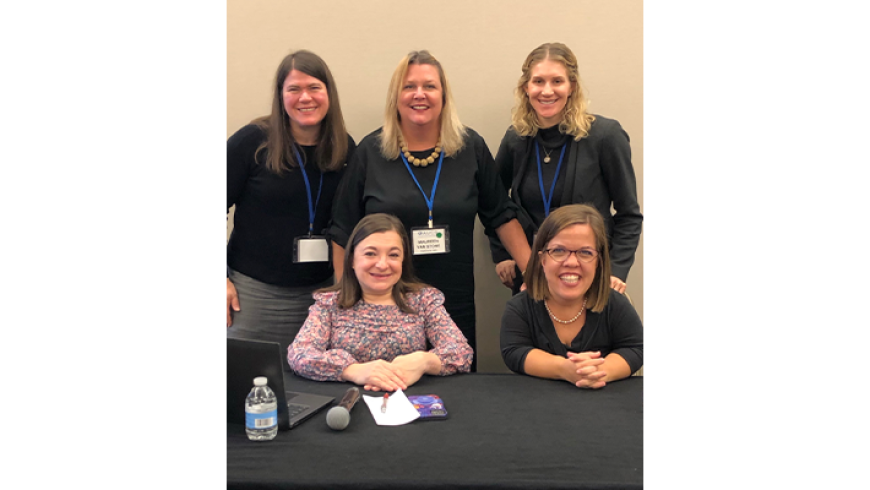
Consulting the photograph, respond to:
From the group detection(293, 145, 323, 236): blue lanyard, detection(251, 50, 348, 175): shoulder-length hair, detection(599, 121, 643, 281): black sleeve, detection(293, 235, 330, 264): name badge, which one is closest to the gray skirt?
detection(293, 235, 330, 264): name badge

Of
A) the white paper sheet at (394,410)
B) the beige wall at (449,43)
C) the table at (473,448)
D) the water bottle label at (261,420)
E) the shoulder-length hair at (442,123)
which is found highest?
the beige wall at (449,43)

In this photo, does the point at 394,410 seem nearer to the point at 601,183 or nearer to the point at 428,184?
the point at 428,184

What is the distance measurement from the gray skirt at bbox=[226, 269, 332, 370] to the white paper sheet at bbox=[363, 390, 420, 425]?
3.19 ft

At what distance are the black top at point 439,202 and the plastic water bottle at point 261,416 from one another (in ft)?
3.46

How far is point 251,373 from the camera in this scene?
156 cm

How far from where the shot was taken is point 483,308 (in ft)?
11.6

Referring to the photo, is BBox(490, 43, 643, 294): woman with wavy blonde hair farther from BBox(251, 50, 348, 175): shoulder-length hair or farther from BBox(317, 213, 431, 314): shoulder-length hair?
BBox(251, 50, 348, 175): shoulder-length hair

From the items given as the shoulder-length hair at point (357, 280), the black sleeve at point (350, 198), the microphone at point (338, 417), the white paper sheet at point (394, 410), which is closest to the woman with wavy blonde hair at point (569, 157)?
the shoulder-length hair at point (357, 280)

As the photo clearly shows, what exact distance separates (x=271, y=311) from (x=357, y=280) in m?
0.60

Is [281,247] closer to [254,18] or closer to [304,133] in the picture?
[304,133]

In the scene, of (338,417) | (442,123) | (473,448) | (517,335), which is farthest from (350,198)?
(473,448)

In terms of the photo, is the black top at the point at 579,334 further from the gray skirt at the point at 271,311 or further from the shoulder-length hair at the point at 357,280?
the gray skirt at the point at 271,311

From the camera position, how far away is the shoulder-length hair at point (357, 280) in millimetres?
2256

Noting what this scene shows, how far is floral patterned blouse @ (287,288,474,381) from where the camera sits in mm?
2090
